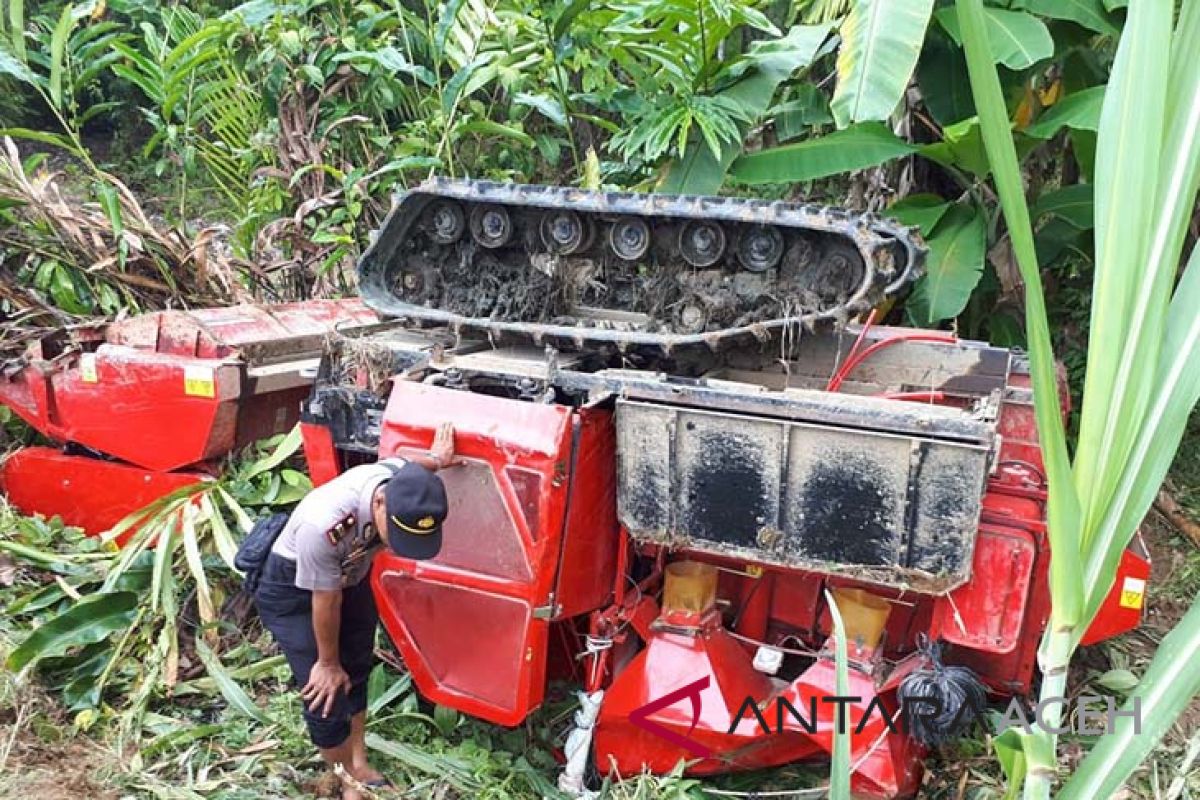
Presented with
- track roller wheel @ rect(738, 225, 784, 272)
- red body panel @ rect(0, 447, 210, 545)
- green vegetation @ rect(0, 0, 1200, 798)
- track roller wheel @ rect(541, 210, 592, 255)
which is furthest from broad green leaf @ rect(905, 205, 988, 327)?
red body panel @ rect(0, 447, 210, 545)

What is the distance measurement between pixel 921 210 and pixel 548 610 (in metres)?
3.42

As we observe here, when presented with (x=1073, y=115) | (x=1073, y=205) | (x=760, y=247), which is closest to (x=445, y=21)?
(x=760, y=247)

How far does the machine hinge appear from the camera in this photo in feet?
11.1

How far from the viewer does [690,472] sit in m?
3.37

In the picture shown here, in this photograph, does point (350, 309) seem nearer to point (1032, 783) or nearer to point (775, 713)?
point (775, 713)

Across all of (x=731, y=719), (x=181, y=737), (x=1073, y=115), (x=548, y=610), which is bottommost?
(x=181, y=737)

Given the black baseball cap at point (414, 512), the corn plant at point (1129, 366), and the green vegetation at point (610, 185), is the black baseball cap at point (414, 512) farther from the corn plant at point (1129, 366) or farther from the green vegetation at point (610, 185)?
the corn plant at point (1129, 366)

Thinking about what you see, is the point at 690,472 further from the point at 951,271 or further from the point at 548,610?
the point at 951,271

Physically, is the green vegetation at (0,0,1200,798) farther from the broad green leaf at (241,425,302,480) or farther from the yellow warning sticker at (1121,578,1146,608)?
the yellow warning sticker at (1121,578,1146,608)

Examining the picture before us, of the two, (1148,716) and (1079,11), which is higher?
(1079,11)

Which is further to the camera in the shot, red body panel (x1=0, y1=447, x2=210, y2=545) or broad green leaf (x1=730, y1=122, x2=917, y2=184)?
broad green leaf (x1=730, y1=122, x2=917, y2=184)

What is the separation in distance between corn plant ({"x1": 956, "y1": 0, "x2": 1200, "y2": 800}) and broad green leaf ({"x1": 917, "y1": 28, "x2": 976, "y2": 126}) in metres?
4.93

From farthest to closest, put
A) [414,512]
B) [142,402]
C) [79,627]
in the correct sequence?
[142,402], [79,627], [414,512]

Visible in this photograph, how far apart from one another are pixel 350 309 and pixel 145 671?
2.44 m
